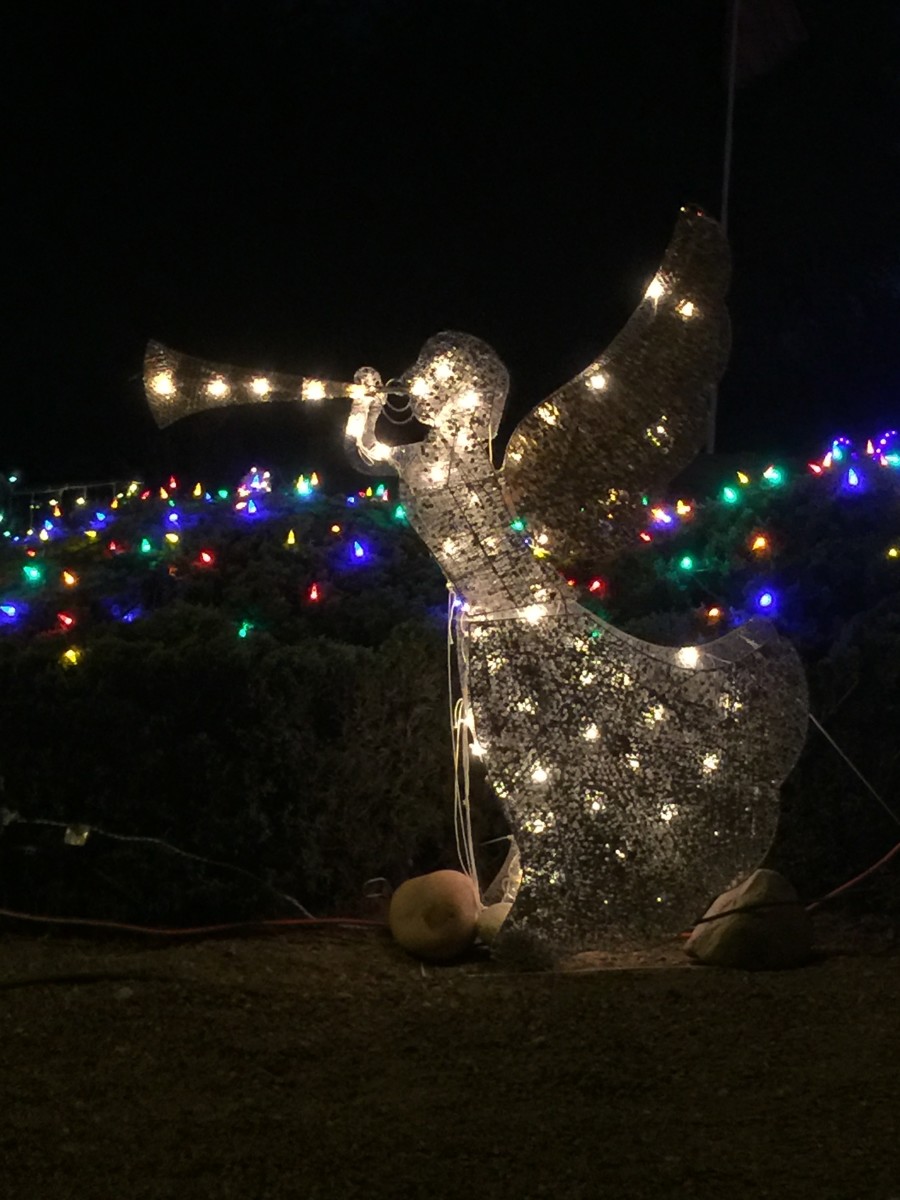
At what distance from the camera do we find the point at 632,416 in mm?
4691

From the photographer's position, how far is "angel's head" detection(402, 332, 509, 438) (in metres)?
4.66

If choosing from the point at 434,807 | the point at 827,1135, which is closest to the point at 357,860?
the point at 434,807

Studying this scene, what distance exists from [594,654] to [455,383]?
1.02 m

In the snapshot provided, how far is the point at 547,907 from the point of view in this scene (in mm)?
4555

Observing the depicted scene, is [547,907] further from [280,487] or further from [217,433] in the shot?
[217,433]

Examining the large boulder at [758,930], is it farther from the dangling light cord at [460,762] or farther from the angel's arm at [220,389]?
the angel's arm at [220,389]

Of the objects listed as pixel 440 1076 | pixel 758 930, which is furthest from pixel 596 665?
pixel 440 1076

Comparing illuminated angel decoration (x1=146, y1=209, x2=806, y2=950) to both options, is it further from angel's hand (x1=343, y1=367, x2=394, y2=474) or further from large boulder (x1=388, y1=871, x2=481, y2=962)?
large boulder (x1=388, y1=871, x2=481, y2=962)

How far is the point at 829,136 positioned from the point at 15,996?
16109 millimetres

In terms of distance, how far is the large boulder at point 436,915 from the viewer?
16.0 feet

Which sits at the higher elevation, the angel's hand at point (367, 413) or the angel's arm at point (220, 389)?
the angel's arm at point (220, 389)

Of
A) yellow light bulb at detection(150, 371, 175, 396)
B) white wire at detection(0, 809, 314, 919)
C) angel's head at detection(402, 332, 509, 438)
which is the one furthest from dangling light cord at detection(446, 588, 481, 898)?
yellow light bulb at detection(150, 371, 175, 396)

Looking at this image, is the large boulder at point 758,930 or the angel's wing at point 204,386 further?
the angel's wing at point 204,386

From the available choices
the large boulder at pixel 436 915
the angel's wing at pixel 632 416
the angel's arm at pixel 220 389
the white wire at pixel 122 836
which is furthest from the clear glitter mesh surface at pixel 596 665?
the white wire at pixel 122 836
